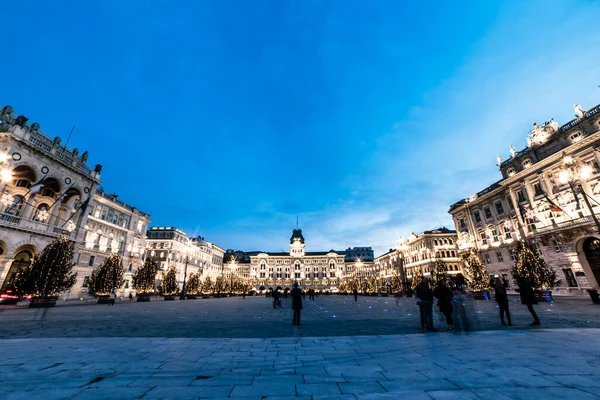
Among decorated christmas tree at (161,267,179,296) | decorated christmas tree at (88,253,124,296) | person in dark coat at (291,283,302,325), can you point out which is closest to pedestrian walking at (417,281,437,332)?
person in dark coat at (291,283,302,325)

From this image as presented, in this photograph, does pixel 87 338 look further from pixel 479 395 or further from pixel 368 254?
pixel 368 254

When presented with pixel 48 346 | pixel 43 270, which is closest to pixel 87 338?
pixel 48 346

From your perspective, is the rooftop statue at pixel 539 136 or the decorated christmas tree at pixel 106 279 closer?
the decorated christmas tree at pixel 106 279

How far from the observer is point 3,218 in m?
24.0

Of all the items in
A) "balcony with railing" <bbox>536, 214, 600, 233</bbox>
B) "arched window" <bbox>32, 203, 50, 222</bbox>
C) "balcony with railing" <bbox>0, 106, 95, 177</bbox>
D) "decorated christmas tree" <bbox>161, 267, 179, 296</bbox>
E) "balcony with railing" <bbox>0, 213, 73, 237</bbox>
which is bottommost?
"decorated christmas tree" <bbox>161, 267, 179, 296</bbox>

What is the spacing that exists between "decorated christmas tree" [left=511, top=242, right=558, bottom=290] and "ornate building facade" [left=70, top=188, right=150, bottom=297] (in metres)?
53.8

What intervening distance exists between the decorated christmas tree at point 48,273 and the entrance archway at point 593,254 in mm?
56503

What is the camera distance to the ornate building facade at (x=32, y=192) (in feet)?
78.8

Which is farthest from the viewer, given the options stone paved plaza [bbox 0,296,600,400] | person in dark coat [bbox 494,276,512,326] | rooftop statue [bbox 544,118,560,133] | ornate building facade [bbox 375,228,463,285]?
ornate building facade [bbox 375,228,463,285]

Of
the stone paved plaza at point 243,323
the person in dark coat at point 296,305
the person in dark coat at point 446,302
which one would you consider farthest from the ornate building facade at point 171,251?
the person in dark coat at point 446,302

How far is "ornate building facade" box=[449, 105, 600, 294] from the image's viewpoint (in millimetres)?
28891

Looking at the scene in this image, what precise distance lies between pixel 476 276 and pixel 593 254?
38.9ft

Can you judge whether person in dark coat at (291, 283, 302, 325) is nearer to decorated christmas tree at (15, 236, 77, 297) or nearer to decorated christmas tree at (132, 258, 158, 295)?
decorated christmas tree at (15, 236, 77, 297)

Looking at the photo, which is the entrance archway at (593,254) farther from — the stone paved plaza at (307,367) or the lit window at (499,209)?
the stone paved plaza at (307,367)
